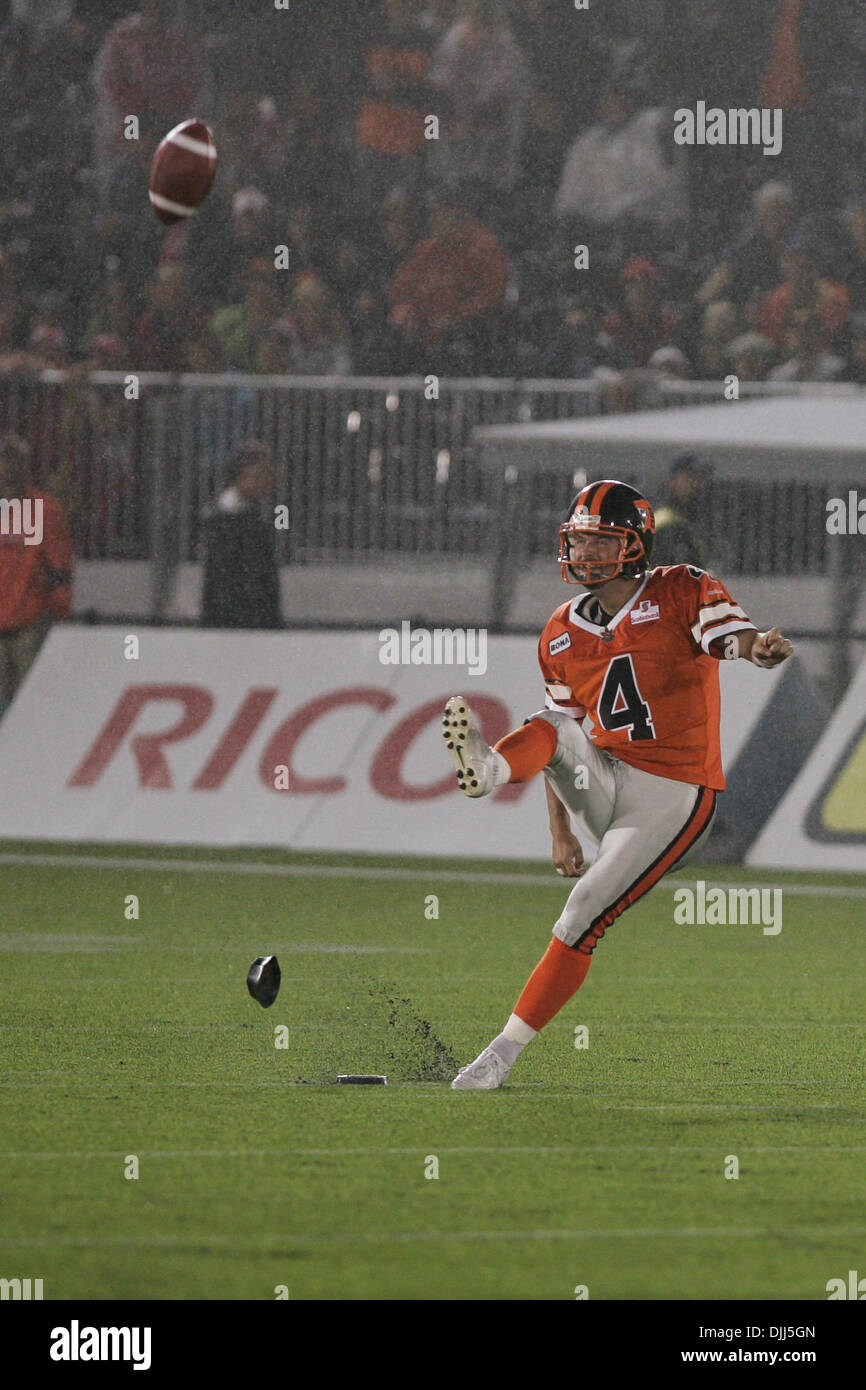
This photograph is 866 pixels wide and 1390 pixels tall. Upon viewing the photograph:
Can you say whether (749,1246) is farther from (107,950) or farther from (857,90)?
(857,90)

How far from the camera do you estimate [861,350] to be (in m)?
17.5

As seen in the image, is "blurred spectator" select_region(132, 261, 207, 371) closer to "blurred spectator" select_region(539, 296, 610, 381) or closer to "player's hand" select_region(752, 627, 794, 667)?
"blurred spectator" select_region(539, 296, 610, 381)

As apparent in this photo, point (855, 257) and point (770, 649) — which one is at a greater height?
point (855, 257)

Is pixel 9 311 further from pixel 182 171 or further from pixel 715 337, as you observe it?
pixel 182 171

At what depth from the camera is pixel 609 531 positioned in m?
8.02

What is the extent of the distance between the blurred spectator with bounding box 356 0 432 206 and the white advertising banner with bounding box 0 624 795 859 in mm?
5806

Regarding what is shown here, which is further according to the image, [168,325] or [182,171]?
[168,325]

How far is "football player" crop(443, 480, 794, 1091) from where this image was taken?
25.7 feet

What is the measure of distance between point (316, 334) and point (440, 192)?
1.94 metres

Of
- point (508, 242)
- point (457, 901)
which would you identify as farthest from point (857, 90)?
point (457, 901)

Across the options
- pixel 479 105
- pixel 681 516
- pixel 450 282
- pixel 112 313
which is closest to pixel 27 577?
pixel 112 313

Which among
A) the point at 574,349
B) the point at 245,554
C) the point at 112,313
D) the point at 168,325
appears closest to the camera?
the point at 245,554

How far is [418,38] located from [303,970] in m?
11.8

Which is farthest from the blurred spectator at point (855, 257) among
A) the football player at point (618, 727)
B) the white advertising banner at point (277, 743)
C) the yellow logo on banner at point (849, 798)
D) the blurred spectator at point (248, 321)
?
the football player at point (618, 727)
